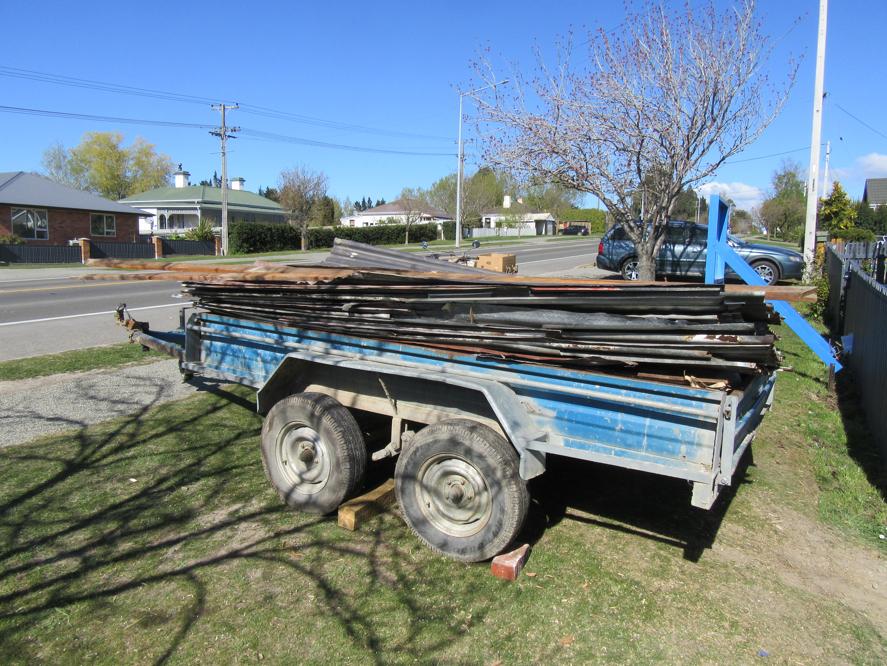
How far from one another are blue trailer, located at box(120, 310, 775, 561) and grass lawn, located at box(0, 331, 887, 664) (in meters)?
0.32

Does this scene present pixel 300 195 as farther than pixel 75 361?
Yes

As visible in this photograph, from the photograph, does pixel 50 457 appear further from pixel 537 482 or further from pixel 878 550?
pixel 878 550

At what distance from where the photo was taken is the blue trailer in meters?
3.11

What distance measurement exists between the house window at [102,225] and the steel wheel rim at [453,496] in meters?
41.3

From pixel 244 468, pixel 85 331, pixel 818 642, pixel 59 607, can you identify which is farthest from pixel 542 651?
pixel 85 331

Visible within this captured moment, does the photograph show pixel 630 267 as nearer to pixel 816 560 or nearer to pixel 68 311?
pixel 68 311

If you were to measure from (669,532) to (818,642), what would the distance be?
1.12 metres

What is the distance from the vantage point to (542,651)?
3025mm

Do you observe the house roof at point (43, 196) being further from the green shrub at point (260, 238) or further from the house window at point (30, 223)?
the green shrub at point (260, 238)

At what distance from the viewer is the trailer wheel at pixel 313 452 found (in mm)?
4074

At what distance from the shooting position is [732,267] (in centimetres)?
777

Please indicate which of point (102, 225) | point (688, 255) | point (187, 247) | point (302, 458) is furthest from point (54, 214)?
point (302, 458)

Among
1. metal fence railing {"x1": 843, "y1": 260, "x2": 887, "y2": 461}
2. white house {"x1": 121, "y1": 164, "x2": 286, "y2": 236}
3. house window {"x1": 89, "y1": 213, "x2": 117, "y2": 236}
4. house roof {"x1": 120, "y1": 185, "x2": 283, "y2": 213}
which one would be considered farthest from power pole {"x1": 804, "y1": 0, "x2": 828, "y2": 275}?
house roof {"x1": 120, "y1": 185, "x2": 283, "y2": 213}

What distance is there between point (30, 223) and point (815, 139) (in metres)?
37.2
